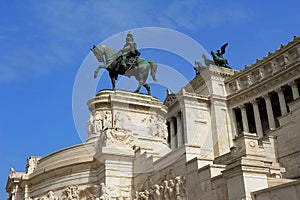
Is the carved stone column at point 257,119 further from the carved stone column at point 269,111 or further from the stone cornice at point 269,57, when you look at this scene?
the stone cornice at point 269,57

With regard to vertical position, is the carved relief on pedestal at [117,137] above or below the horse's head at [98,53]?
below

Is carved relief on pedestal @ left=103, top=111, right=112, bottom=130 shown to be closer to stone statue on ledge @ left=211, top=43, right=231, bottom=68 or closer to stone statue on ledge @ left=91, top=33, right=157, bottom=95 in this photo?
stone statue on ledge @ left=91, top=33, right=157, bottom=95

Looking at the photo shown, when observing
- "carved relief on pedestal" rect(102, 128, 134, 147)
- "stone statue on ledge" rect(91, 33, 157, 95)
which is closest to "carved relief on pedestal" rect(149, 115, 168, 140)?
"carved relief on pedestal" rect(102, 128, 134, 147)

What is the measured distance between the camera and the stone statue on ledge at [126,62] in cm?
2892

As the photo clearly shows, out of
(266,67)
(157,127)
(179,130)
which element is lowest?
(157,127)

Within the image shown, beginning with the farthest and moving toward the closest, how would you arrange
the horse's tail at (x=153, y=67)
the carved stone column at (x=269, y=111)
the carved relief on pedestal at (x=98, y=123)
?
the carved stone column at (x=269, y=111), the horse's tail at (x=153, y=67), the carved relief on pedestal at (x=98, y=123)

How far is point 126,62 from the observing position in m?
29.2

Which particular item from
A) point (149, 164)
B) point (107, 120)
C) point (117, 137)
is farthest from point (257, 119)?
point (149, 164)

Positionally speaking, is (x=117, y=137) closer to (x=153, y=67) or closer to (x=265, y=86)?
(x=153, y=67)

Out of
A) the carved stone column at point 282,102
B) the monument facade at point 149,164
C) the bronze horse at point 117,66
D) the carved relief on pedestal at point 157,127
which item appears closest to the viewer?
the monument facade at point 149,164

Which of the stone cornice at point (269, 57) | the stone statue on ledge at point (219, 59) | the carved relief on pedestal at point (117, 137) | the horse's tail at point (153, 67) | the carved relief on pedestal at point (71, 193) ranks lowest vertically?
the carved relief on pedestal at point (71, 193)

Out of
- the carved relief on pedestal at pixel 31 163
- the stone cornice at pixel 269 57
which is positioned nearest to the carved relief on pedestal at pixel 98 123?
the carved relief on pedestal at pixel 31 163

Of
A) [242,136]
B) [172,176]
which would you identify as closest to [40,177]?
[172,176]

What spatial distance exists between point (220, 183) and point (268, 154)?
309 inches
